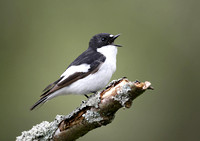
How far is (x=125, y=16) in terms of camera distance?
21.9 ft

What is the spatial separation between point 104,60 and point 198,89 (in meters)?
2.64

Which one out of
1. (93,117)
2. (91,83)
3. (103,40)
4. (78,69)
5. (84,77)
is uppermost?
(103,40)

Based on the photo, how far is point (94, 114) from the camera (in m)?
3.12

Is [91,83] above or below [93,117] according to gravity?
above

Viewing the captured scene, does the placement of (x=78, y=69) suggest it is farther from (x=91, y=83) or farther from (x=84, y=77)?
(x=91, y=83)

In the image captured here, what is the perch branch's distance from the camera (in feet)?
9.47

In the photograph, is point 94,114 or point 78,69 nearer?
point 94,114

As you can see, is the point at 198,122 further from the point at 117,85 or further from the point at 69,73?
the point at 117,85

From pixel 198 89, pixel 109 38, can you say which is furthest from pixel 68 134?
pixel 198 89

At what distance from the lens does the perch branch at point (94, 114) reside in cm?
289

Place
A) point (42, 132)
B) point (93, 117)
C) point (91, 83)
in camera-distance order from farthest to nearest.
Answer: point (91, 83) < point (42, 132) < point (93, 117)

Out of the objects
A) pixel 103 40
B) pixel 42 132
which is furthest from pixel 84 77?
pixel 42 132

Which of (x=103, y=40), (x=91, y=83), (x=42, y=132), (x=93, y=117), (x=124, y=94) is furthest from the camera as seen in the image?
(x=103, y=40)

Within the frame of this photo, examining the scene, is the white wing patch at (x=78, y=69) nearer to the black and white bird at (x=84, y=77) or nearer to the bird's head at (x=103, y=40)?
the black and white bird at (x=84, y=77)
